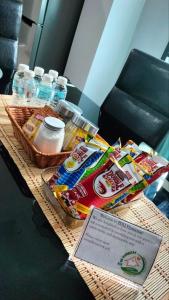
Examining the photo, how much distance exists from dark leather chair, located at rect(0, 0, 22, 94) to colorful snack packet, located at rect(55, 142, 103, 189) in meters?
0.92

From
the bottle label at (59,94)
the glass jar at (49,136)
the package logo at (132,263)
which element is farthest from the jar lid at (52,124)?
the bottle label at (59,94)

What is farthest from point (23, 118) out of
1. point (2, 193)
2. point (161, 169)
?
point (161, 169)

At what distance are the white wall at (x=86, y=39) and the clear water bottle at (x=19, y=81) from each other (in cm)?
123

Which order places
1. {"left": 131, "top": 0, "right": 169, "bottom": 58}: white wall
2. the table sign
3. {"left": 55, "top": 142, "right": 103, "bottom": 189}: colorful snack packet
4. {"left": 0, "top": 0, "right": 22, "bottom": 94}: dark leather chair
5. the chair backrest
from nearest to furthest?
the table sign < {"left": 55, "top": 142, "right": 103, "bottom": 189}: colorful snack packet < the chair backrest < {"left": 0, "top": 0, "right": 22, "bottom": 94}: dark leather chair < {"left": 131, "top": 0, "right": 169, "bottom": 58}: white wall

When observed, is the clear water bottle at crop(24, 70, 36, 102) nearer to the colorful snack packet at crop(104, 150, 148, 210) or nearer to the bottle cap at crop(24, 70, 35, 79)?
the bottle cap at crop(24, 70, 35, 79)

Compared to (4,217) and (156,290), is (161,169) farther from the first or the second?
(4,217)

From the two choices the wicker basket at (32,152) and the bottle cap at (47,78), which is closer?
the wicker basket at (32,152)

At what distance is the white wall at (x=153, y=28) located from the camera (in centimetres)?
221

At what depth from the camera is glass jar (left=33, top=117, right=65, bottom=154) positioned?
639 mm

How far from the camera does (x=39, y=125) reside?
2.27 feet

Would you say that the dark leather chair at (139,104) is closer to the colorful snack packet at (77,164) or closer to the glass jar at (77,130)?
the glass jar at (77,130)

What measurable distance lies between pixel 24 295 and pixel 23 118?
1.71 ft

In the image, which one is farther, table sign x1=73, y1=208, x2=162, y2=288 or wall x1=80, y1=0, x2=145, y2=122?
wall x1=80, y1=0, x2=145, y2=122

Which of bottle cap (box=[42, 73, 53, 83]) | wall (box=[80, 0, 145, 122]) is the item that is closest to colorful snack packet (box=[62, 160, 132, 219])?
bottle cap (box=[42, 73, 53, 83])
